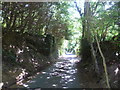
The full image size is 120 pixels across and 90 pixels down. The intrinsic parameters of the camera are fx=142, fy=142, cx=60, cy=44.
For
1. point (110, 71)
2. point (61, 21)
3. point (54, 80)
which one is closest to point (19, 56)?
point (54, 80)

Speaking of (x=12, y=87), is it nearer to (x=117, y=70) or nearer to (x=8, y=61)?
(x=8, y=61)

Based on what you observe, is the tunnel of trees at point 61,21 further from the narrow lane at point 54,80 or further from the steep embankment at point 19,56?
the narrow lane at point 54,80

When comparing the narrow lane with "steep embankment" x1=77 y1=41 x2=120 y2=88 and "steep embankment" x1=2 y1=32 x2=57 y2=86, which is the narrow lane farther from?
"steep embankment" x1=2 y1=32 x2=57 y2=86

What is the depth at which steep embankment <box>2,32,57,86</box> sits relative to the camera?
6.93 m

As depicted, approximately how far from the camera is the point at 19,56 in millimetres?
9211

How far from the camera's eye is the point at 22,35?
12000 mm

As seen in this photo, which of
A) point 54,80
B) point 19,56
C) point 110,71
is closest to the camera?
point 110,71

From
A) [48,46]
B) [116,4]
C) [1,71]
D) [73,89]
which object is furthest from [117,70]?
[48,46]

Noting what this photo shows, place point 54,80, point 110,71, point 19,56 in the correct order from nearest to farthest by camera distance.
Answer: point 110,71 → point 54,80 → point 19,56

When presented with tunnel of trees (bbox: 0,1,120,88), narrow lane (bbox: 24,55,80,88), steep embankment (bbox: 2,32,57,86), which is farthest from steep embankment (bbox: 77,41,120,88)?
steep embankment (bbox: 2,32,57,86)

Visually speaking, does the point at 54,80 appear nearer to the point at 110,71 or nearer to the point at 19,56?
the point at 110,71

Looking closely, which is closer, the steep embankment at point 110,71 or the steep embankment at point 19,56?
the steep embankment at point 110,71

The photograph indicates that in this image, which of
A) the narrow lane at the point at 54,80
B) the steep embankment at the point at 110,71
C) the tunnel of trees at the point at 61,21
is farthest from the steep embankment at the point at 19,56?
the steep embankment at the point at 110,71

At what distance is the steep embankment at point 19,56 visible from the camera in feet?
22.7
